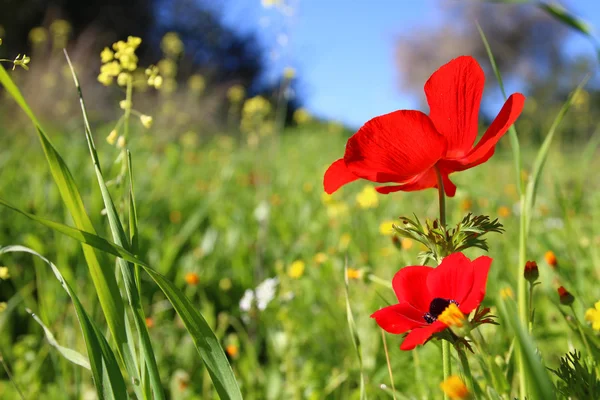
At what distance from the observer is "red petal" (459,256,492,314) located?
0.48 meters

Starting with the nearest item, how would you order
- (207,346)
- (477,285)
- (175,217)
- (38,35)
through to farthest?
1. (477,285)
2. (207,346)
3. (175,217)
4. (38,35)

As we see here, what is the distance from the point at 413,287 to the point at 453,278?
0.17 ft

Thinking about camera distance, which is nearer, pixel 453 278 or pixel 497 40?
pixel 453 278

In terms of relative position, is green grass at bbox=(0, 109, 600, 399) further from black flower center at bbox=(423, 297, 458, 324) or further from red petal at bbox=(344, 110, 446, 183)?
red petal at bbox=(344, 110, 446, 183)

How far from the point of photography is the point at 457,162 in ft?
1.77

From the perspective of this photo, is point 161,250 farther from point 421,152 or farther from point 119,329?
point 421,152

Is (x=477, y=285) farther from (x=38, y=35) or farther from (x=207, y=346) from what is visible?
(x=38, y=35)

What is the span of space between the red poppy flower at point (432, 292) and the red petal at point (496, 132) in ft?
0.30

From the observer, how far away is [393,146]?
0.52 meters

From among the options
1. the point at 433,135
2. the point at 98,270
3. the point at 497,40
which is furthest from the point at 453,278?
the point at 497,40

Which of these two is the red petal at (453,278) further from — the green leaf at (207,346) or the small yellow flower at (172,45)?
the small yellow flower at (172,45)

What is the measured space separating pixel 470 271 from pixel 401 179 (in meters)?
0.12

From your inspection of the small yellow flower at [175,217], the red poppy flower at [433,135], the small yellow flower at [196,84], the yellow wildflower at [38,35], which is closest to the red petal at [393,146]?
the red poppy flower at [433,135]

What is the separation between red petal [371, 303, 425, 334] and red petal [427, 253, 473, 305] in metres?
0.03
